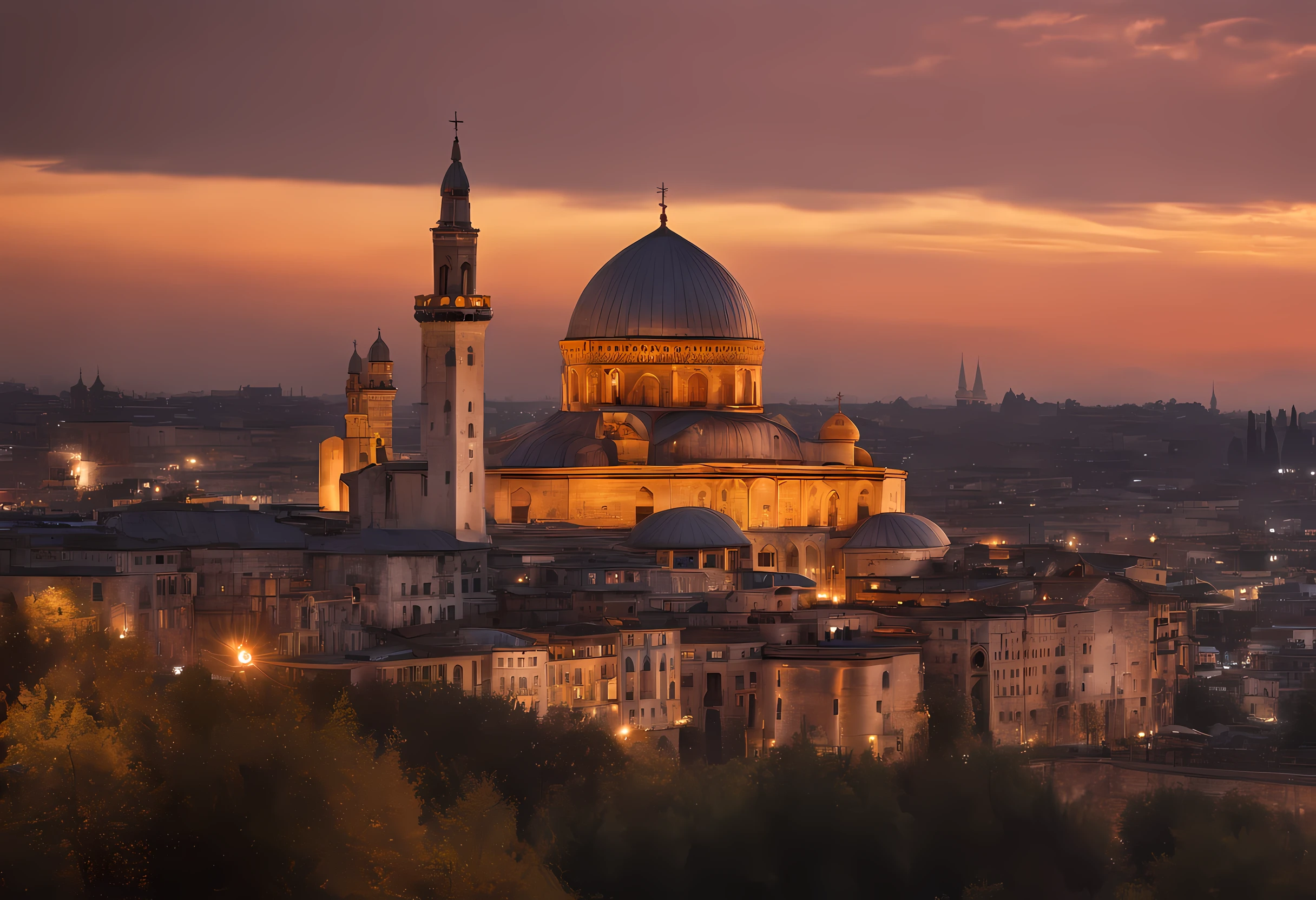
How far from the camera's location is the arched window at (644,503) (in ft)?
304

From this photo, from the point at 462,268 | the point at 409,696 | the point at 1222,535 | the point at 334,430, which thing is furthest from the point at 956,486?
the point at 409,696

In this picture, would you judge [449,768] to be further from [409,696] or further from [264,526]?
[264,526]

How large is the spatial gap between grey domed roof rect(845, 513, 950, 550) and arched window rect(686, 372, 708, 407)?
A: 6.40m

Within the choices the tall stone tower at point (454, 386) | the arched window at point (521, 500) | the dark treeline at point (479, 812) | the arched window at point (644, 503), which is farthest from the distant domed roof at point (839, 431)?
the dark treeline at point (479, 812)

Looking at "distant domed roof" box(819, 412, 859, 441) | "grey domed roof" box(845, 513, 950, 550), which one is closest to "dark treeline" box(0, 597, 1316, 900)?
"grey domed roof" box(845, 513, 950, 550)

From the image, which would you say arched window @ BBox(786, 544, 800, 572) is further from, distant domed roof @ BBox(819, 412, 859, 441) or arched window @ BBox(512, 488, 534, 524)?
arched window @ BBox(512, 488, 534, 524)

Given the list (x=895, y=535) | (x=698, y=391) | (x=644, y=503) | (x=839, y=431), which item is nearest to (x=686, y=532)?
(x=644, y=503)

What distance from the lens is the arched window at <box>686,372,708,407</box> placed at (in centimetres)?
9619

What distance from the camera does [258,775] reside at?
52719 mm

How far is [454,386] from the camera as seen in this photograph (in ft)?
271

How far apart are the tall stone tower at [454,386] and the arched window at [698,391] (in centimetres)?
1347

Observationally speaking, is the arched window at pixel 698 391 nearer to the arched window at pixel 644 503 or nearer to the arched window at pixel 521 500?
the arched window at pixel 644 503

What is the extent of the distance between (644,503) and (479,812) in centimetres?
3865

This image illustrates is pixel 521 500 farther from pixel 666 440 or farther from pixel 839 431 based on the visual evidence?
pixel 839 431
